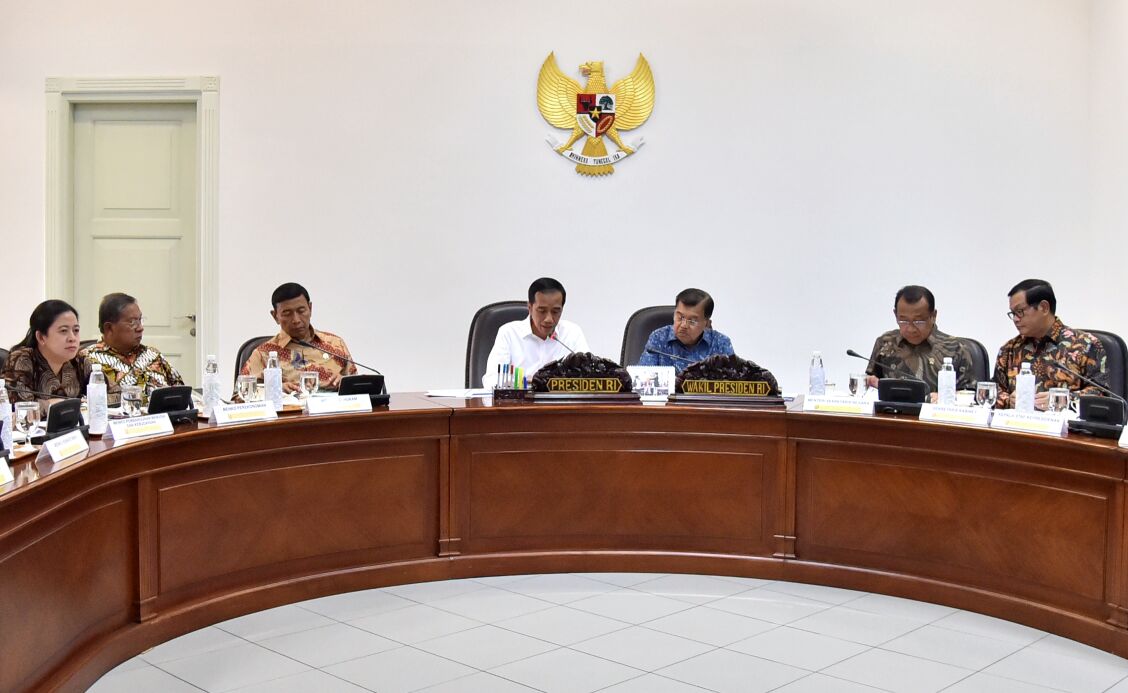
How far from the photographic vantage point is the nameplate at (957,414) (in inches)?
116

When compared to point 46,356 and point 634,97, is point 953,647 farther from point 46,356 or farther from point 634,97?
point 634,97

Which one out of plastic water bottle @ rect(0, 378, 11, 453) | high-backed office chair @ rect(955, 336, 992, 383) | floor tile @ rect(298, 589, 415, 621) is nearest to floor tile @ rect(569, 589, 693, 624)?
floor tile @ rect(298, 589, 415, 621)

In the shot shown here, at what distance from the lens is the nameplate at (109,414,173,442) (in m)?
2.55

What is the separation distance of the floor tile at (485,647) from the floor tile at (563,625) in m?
0.04

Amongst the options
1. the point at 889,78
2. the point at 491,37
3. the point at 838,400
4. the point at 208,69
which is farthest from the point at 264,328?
the point at 889,78

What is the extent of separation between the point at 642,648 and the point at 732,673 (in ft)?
0.91

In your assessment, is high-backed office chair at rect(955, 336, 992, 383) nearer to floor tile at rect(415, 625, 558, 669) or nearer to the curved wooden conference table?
the curved wooden conference table

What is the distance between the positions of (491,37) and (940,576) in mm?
3283

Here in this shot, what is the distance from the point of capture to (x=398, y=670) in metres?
2.50

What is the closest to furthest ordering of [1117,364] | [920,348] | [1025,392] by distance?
1. [1025,392]
2. [1117,364]
3. [920,348]

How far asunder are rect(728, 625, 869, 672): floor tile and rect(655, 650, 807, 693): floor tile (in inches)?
1.9

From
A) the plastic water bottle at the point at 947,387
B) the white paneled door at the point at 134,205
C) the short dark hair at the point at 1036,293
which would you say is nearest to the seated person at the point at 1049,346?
the short dark hair at the point at 1036,293

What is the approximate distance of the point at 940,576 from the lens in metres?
3.07

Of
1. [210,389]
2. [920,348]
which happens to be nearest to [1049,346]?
[920,348]
